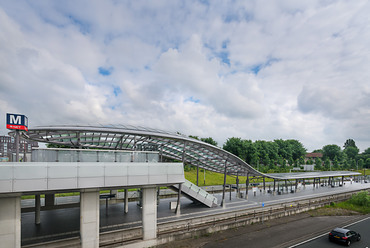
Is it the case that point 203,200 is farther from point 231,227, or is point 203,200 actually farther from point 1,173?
point 1,173

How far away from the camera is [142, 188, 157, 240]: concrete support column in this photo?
1622 cm

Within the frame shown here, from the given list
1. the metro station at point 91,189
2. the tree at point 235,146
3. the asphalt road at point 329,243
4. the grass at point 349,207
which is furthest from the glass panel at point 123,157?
the tree at point 235,146

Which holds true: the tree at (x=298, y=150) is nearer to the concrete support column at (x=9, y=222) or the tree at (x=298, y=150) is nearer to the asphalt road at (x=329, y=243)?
the asphalt road at (x=329, y=243)

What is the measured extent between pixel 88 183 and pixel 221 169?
81.5 feet

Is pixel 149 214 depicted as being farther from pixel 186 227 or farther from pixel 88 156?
pixel 88 156

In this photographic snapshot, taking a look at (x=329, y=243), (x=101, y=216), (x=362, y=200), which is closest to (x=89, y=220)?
(x=101, y=216)

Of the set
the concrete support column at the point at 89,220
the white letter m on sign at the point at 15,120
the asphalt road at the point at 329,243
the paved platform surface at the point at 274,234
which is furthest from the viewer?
the asphalt road at the point at 329,243

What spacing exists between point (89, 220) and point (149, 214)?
4.37 m

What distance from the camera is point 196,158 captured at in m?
28.6

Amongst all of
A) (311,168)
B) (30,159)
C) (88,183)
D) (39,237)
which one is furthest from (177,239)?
(311,168)

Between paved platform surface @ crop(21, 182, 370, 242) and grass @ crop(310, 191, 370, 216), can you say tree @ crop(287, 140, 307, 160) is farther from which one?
paved platform surface @ crop(21, 182, 370, 242)

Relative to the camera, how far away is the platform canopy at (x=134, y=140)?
56.0ft

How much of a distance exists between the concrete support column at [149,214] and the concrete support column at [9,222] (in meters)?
7.73

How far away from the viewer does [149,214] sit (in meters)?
16.4
